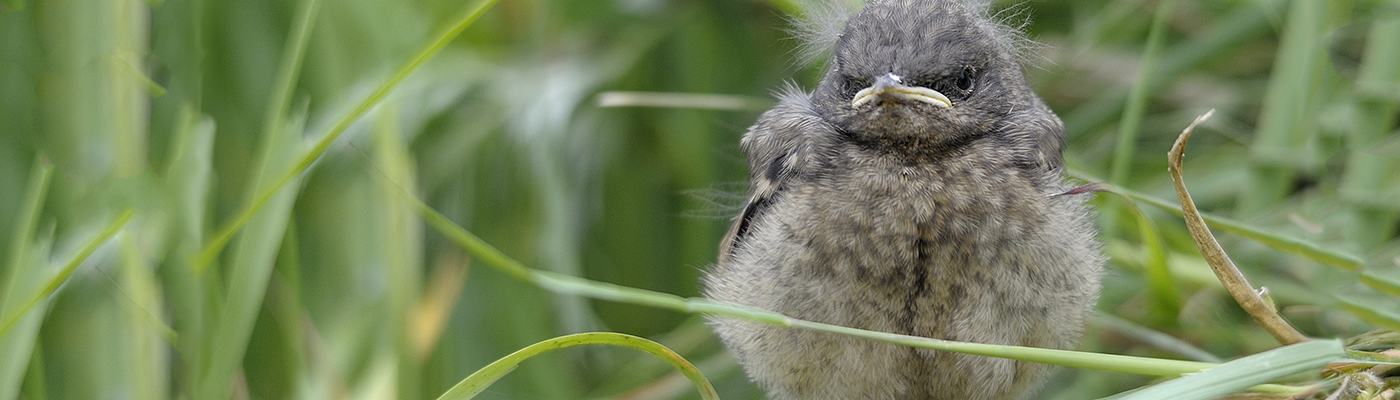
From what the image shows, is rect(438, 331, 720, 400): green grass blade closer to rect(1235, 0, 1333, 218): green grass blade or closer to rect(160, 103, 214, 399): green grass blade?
rect(160, 103, 214, 399): green grass blade

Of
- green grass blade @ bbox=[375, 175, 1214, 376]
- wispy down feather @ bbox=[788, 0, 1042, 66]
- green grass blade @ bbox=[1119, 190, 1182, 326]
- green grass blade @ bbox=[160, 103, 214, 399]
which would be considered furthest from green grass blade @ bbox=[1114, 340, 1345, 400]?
green grass blade @ bbox=[160, 103, 214, 399]

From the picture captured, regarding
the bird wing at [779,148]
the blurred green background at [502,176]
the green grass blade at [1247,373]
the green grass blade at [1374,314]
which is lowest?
the blurred green background at [502,176]

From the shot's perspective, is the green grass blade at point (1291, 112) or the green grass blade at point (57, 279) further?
the green grass blade at point (1291, 112)

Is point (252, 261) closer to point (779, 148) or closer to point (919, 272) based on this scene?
point (779, 148)

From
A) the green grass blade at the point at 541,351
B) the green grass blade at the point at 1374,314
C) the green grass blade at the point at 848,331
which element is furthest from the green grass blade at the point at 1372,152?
the green grass blade at the point at 541,351

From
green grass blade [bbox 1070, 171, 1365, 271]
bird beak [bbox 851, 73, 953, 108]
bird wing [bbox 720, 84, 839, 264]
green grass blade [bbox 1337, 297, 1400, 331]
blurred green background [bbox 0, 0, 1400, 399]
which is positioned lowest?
blurred green background [bbox 0, 0, 1400, 399]

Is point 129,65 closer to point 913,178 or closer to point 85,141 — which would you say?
point 85,141

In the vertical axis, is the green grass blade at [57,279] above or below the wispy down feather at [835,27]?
below

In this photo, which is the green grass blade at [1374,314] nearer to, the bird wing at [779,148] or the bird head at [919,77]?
the bird head at [919,77]
